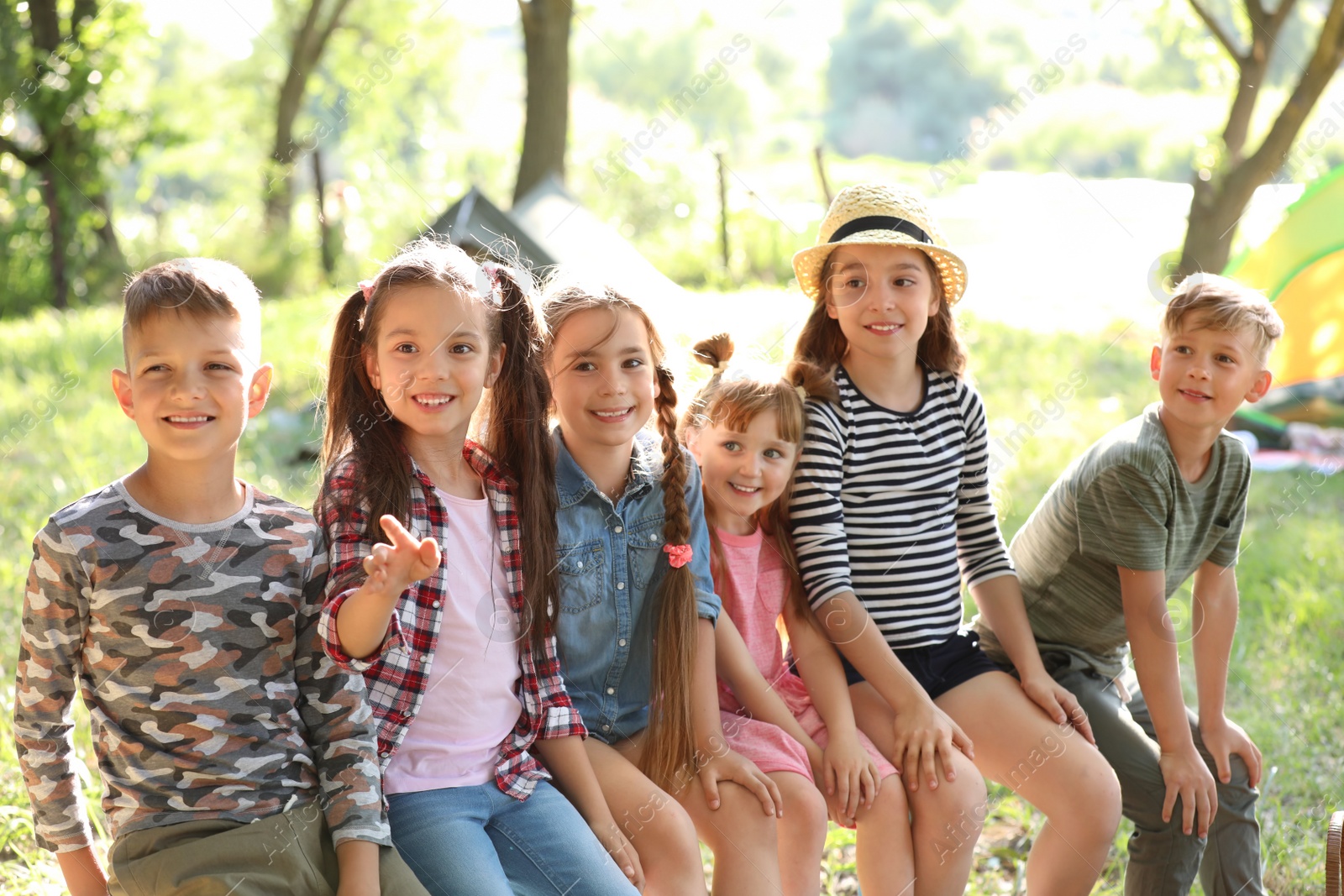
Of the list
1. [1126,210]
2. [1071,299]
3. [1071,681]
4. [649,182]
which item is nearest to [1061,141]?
[1126,210]

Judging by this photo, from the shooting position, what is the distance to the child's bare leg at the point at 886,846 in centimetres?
201

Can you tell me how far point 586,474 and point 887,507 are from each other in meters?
0.61

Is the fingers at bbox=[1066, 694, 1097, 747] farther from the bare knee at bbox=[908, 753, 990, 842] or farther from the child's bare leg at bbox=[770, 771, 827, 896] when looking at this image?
the child's bare leg at bbox=[770, 771, 827, 896]

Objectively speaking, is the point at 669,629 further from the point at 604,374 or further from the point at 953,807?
the point at 953,807

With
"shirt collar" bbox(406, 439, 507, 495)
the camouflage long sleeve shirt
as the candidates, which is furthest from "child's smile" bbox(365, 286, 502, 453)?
the camouflage long sleeve shirt

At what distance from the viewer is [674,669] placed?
6.44 feet

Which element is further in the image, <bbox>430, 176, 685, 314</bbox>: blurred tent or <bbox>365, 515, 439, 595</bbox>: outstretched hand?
<bbox>430, 176, 685, 314</bbox>: blurred tent

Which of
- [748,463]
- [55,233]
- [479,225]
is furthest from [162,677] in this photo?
[55,233]

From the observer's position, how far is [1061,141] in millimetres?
22109

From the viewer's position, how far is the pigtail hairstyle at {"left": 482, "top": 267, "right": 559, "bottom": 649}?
190 centimetres

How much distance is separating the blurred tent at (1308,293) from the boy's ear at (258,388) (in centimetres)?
478

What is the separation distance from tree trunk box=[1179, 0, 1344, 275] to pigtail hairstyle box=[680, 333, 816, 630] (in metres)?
4.72

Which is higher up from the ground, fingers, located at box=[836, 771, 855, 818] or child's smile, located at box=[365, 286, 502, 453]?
child's smile, located at box=[365, 286, 502, 453]

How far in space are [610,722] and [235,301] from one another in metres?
0.94
